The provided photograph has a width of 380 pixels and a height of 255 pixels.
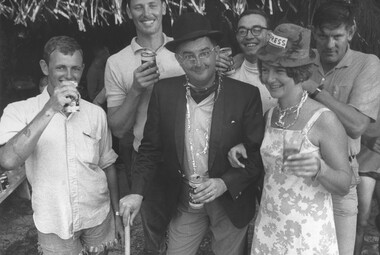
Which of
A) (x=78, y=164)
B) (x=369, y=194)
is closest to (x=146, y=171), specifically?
(x=78, y=164)

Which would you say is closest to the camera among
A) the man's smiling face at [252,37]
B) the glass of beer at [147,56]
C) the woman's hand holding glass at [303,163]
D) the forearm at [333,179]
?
the woman's hand holding glass at [303,163]

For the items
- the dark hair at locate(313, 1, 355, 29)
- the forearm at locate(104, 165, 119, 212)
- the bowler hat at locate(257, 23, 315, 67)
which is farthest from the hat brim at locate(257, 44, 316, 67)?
the forearm at locate(104, 165, 119, 212)

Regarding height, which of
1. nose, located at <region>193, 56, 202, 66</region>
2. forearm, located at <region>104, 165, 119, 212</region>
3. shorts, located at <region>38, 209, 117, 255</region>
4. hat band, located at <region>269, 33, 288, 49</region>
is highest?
hat band, located at <region>269, 33, 288, 49</region>

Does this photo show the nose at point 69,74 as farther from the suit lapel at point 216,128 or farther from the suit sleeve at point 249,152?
the suit sleeve at point 249,152

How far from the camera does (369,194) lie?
9.65 ft

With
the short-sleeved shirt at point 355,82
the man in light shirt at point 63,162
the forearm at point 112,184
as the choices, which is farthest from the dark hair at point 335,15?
the forearm at point 112,184

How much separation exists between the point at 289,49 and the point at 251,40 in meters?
0.80

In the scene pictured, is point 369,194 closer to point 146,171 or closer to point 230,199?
point 230,199

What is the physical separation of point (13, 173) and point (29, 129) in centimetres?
61

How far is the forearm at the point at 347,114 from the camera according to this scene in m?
2.20

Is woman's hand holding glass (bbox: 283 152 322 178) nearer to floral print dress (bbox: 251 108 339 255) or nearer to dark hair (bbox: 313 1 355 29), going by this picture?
floral print dress (bbox: 251 108 339 255)

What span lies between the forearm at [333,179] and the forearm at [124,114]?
118 centimetres

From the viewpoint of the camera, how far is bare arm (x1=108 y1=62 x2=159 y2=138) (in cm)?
245

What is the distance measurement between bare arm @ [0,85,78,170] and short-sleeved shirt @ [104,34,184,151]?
0.67m
